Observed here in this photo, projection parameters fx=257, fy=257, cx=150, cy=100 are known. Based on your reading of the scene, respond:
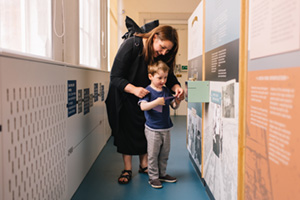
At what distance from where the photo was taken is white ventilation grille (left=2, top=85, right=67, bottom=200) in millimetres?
1039

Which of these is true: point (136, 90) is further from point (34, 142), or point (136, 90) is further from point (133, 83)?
point (34, 142)

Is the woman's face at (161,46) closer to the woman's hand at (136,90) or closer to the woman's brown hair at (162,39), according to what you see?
the woman's brown hair at (162,39)

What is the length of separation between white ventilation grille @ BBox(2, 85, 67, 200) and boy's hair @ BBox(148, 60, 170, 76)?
0.73 metres

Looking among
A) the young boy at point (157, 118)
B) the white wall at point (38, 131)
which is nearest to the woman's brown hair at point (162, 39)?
the young boy at point (157, 118)

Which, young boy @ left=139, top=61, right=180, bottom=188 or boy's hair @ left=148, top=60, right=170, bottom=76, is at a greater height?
boy's hair @ left=148, top=60, right=170, bottom=76

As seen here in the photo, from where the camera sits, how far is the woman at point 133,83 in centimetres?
208

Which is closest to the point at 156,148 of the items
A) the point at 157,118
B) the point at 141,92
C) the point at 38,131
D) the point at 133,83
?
the point at 157,118

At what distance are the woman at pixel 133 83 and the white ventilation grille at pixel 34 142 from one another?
607mm

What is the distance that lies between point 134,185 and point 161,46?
119cm

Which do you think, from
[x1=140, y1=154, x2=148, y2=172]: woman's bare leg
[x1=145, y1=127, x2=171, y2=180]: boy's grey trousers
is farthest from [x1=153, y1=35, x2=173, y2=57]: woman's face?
[x1=140, y1=154, x2=148, y2=172]: woman's bare leg

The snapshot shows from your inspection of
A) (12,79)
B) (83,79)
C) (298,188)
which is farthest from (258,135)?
(83,79)

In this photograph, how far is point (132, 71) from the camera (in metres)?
2.26

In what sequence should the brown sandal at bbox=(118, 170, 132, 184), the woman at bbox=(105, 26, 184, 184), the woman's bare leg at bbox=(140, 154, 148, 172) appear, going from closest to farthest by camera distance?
the woman at bbox=(105, 26, 184, 184)
the brown sandal at bbox=(118, 170, 132, 184)
the woman's bare leg at bbox=(140, 154, 148, 172)

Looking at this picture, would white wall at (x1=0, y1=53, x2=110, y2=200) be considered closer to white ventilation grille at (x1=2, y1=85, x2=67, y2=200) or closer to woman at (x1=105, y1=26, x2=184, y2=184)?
white ventilation grille at (x1=2, y1=85, x2=67, y2=200)
